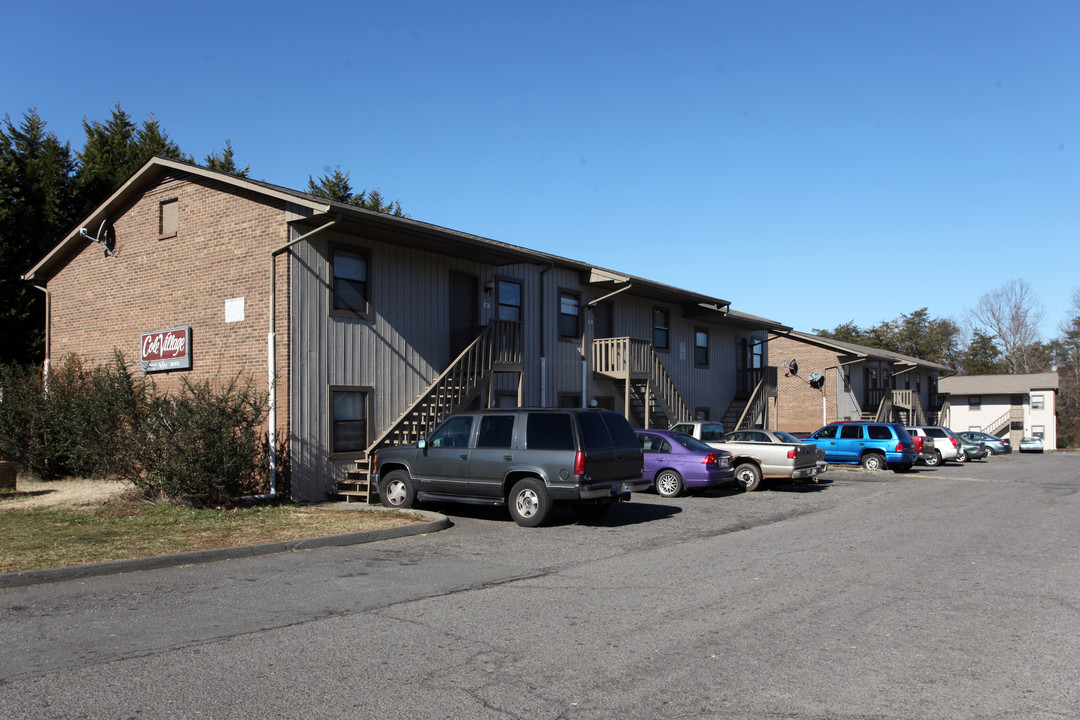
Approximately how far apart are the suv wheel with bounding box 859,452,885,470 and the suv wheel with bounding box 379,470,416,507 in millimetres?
19919

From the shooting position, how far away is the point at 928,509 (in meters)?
16.5

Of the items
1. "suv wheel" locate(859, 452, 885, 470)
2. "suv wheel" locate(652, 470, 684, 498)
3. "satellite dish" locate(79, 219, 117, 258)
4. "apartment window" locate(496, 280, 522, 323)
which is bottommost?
"suv wheel" locate(859, 452, 885, 470)

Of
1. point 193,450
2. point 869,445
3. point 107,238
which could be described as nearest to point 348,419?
point 193,450

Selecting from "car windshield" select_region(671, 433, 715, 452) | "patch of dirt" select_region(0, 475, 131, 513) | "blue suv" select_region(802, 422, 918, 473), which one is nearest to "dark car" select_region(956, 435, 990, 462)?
"blue suv" select_region(802, 422, 918, 473)

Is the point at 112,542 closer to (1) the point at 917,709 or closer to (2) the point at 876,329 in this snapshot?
(1) the point at 917,709

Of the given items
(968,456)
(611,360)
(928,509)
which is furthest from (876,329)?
(928,509)

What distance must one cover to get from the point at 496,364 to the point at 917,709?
15284 mm

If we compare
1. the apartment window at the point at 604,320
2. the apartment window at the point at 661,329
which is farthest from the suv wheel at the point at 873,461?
the apartment window at the point at 604,320

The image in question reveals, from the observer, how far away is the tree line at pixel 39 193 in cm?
2497

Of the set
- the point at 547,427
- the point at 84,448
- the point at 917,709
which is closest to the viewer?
the point at 917,709

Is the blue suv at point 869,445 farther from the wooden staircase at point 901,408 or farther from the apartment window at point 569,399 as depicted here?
the wooden staircase at point 901,408

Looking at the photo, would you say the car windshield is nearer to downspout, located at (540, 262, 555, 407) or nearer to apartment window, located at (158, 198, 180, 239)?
downspout, located at (540, 262, 555, 407)

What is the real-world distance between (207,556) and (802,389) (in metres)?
36.5

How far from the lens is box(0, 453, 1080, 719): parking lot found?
16.5 feet
